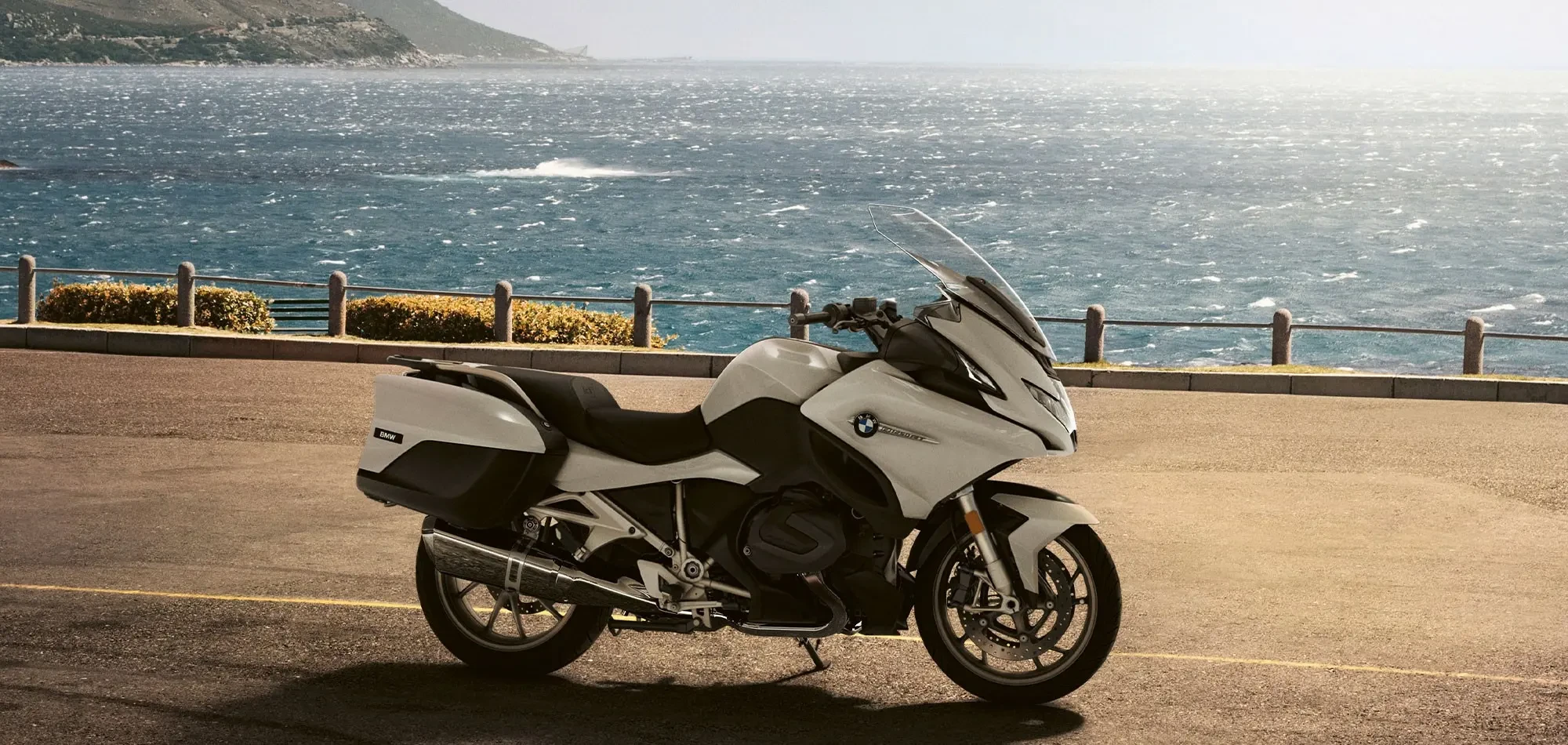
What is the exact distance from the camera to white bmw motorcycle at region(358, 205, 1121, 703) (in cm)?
541

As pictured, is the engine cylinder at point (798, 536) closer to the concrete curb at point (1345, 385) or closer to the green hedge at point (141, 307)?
the concrete curb at point (1345, 385)

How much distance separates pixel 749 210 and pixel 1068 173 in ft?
123

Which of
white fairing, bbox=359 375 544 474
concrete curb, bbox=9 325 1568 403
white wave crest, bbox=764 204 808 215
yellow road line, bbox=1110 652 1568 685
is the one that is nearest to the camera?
white fairing, bbox=359 375 544 474

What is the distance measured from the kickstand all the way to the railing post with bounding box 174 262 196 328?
1481cm

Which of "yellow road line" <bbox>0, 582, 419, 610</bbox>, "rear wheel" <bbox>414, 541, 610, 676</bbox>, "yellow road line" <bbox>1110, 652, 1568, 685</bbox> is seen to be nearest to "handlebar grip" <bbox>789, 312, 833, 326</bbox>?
"rear wheel" <bbox>414, 541, 610, 676</bbox>

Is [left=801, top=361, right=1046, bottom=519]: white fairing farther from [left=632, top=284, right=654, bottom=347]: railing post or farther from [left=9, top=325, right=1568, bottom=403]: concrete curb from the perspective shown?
[left=632, top=284, right=654, bottom=347]: railing post

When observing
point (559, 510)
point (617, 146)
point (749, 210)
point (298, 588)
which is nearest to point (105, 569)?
point (298, 588)

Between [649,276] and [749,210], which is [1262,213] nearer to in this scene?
[749,210]

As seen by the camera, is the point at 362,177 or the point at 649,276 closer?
the point at 649,276

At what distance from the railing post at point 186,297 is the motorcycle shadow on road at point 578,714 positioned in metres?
14.7

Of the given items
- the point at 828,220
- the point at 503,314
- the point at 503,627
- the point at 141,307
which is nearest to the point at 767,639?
the point at 503,627

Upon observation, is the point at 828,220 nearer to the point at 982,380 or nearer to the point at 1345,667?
the point at 1345,667

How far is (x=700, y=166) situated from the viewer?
119 meters

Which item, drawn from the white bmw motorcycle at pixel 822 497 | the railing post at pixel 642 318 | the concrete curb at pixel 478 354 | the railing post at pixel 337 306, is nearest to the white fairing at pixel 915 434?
the white bmw motorcycle at pixel 822 497
